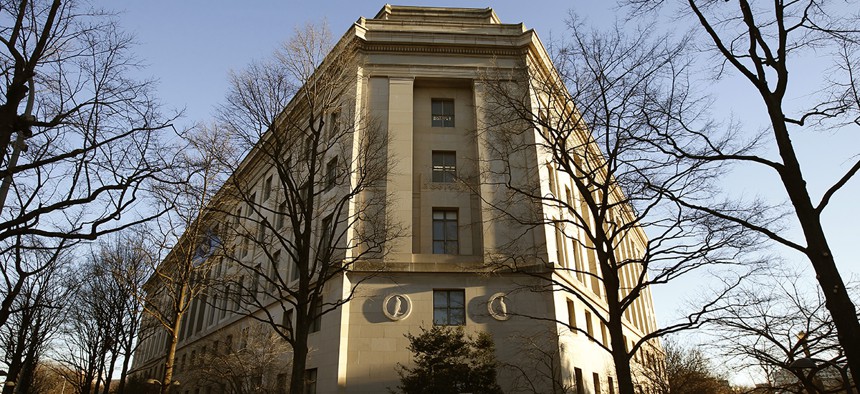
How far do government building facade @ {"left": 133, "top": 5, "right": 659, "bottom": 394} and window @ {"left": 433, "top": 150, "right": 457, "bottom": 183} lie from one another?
0.19ft

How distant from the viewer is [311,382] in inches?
842

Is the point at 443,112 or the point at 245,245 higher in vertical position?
the point at 443,112

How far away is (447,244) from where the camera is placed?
2394 cm

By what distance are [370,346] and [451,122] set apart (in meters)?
12.2

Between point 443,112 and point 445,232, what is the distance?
6.82 meters

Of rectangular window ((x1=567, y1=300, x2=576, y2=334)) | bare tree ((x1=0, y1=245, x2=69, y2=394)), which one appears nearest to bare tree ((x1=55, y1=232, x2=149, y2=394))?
bare tree ((x1=0, y1=245, x2=69, y2=394))

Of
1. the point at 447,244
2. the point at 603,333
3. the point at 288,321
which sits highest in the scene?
the point at 447,244

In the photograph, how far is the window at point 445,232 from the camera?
2384 cm

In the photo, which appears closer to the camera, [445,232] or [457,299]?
[457,299]

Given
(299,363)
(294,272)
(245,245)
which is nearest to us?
(299,363)

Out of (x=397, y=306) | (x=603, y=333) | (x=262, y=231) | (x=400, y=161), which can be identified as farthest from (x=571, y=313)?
(x=262, y=231)

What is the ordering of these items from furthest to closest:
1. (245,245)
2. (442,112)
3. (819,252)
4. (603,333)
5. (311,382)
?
(245,245) → (603,333) → (442,112) → (311,382) → (819,252)

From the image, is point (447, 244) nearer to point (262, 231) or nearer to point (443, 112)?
point (443, 112)

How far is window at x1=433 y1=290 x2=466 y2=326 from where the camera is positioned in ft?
70.9
